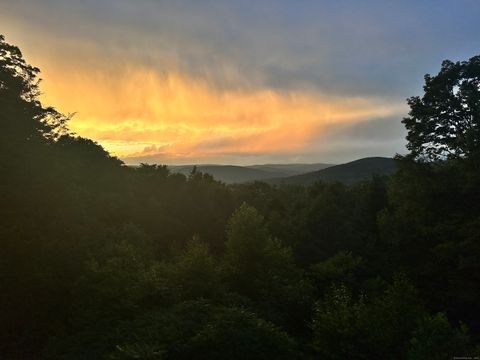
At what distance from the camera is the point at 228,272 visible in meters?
23.0

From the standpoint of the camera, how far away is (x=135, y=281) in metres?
17.4

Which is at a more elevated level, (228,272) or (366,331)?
(366,331)

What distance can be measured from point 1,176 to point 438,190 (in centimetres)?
2742

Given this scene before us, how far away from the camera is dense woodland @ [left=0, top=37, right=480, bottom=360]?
12914mm

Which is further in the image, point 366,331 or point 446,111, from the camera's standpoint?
point 446,111

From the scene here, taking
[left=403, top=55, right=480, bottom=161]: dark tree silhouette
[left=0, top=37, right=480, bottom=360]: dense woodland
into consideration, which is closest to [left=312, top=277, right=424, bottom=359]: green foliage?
[left=0, top=37, right=480, bottom=360]: dense woodland

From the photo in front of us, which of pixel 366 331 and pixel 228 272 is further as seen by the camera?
pixel 228 272

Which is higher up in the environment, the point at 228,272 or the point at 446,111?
the point at 446,111

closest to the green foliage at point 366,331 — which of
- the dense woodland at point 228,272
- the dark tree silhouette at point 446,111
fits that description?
the dense woodland at point 228,272

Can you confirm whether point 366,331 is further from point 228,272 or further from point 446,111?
point 446,111

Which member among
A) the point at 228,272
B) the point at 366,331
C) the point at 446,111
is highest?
the point at 446,111

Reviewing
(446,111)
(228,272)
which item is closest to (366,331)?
(228,272)

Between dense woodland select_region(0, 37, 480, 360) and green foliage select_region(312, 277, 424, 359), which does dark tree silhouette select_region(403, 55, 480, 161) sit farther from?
green foliage select_region(312, 277, 424, 359)

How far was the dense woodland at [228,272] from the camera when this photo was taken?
12.9 metres
